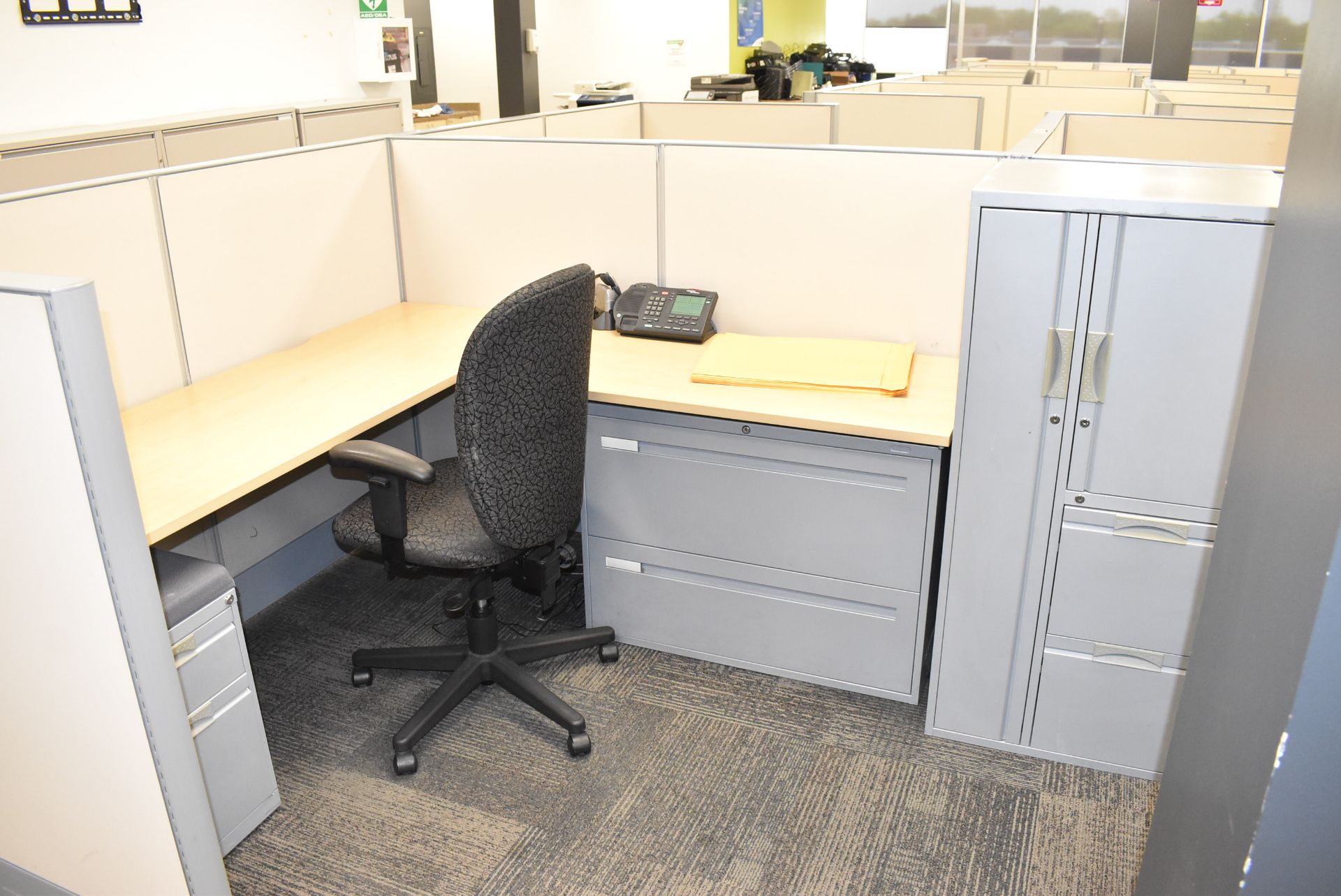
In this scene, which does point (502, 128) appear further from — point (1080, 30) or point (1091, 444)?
point (1080, 30)

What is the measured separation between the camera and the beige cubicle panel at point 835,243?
88.3 inches

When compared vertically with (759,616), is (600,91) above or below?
above

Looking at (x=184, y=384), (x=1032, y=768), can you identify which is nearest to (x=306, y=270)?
(x=184, y=384)

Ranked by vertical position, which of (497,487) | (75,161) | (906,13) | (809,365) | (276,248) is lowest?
(497,487)

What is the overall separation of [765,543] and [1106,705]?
0.75 meters

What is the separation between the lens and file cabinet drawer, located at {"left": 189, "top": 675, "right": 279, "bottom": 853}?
5.63 ft

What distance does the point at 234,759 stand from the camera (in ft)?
5.84

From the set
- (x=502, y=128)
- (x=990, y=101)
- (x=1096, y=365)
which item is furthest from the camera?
(x=990, y=101)

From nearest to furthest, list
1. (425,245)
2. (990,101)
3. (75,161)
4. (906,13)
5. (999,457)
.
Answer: (999,457)
(425,245)
(75,161)
(990,101)
(906,13)

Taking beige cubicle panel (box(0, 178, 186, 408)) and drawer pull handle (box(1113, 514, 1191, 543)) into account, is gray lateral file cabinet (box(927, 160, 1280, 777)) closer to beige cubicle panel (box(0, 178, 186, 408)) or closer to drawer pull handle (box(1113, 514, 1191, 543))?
Result: drawer pull handle (box(1113, 514, 1191, 543))

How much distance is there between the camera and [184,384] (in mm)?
2188

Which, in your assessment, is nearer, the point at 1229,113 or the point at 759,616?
the point at 759,616

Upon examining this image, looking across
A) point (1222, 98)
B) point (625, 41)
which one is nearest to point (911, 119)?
point (1222, 98)

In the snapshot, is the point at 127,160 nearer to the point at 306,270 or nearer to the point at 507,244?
the point at 306,270
